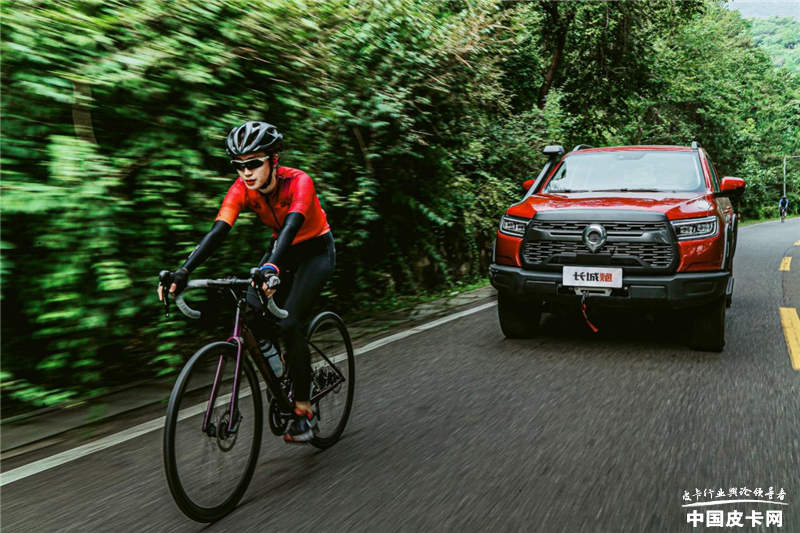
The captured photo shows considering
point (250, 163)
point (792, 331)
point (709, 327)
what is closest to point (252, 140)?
point (250, 163)

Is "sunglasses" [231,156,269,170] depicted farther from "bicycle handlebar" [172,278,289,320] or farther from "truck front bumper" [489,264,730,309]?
"truck front bumper" [489,264,730,309]

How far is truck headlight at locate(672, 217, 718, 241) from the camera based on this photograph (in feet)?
19.0

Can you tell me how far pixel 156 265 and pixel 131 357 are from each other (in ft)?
3.36

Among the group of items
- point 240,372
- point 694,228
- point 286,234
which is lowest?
point 240,372

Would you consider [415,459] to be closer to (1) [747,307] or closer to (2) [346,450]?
(2) [346,450]

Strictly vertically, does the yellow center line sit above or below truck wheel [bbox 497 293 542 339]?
below

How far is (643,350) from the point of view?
6164 mm

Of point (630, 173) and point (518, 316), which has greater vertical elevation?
point (630, 173)

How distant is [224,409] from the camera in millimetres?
3279

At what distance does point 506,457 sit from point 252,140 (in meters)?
2.23

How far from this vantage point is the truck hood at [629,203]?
5.94 m

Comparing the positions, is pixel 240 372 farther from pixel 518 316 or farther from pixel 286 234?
pixel 518 316

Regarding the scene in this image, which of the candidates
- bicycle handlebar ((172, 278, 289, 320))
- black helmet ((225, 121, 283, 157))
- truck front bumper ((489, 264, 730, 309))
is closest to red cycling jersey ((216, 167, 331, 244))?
black helmet ((225, 121, 283, 157))

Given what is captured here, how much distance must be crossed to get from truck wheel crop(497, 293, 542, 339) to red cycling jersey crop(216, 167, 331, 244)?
3.21m
